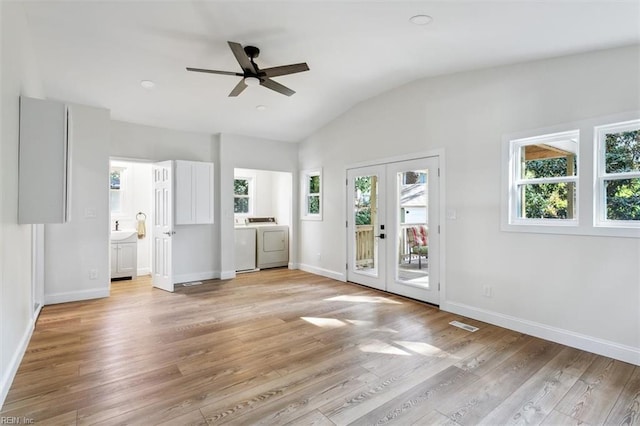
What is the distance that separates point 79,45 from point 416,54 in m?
3.63

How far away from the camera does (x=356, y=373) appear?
2.65 metres

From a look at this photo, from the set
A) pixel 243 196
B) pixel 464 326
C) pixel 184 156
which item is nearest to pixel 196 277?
pixel 184 156

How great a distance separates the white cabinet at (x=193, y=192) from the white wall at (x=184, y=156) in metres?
0.35

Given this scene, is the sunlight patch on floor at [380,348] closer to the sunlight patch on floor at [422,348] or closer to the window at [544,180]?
the sunlight patch on floor at [422,348]

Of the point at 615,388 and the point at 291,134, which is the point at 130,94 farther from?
the point at 615,388

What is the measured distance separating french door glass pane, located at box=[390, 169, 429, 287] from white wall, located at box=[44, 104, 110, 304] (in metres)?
4.39

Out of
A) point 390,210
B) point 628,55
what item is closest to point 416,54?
point 628,55

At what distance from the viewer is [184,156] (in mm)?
5953

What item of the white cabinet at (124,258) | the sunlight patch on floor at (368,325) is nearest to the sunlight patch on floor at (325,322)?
the sunlight patch on floor at (368,325)

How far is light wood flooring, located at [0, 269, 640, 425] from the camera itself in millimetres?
2146

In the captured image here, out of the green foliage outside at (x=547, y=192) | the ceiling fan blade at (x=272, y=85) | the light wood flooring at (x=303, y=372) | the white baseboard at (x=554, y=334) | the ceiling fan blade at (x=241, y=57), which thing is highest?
the ceiling fan blade at (x=241, y=57)

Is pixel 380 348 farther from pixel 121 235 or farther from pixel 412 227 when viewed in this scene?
pixel 121 235

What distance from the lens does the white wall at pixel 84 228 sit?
4555 millimetres

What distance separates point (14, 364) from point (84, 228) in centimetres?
258
